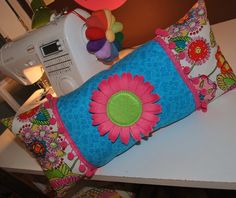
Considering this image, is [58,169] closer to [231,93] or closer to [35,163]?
[35,163]

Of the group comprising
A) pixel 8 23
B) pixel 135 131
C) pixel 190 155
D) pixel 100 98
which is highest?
pixel 8 23

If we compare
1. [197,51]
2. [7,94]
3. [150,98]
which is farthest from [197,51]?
[7,94]

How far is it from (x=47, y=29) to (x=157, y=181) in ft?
2.00

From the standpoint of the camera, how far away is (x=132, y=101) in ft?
1.98

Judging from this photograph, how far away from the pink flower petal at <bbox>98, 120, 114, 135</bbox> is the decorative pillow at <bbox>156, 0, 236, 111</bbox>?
237 millimetres

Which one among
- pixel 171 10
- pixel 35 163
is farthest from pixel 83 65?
pixel 171 10

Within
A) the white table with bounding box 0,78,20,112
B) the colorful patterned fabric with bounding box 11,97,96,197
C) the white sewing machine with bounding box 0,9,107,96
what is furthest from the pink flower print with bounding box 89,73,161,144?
the white table with bounding box 0,78,20,112

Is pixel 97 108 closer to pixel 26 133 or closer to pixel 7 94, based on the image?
pixel 26 133

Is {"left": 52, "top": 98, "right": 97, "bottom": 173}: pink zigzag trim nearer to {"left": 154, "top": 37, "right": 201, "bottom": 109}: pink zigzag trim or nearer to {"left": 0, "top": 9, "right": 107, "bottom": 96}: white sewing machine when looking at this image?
{"left": 0, "top": 9, "right": 107, "bottom": 96}: white sewing machine

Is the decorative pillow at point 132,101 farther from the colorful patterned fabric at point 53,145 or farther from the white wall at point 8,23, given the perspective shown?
the white wall at point 8,23

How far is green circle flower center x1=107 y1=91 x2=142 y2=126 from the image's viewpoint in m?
0.60

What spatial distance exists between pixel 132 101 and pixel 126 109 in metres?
0.03

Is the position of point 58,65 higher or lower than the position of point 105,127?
higher

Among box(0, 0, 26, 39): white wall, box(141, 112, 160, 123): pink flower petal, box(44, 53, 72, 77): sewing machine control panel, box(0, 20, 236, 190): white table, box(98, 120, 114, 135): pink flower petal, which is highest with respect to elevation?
box(0, 0, 26, 39): white wall
